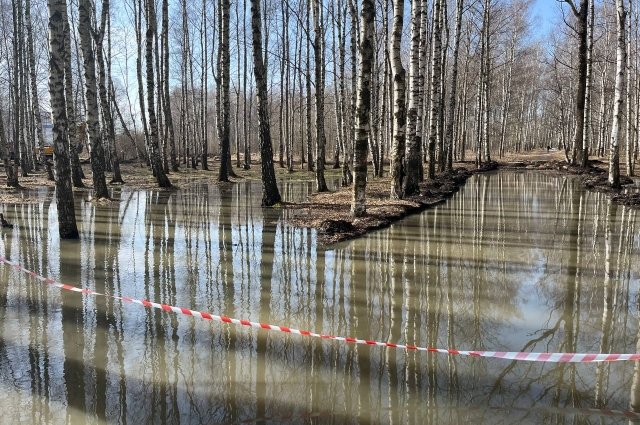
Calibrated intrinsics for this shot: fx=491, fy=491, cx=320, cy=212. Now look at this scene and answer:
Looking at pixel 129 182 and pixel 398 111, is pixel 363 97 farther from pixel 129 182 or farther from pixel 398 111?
pixel 129 182

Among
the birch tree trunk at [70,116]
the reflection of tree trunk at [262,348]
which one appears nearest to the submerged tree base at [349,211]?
the reflection of tree trunk at [262,348]

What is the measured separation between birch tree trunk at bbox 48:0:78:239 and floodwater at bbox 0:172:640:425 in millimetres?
554

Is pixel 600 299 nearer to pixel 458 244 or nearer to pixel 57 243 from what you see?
pixel 458 244

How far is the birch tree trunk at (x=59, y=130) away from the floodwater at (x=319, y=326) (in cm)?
55

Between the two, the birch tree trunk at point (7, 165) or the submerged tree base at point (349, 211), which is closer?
the submerged tree base at point (349, 211)

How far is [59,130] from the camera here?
10.4 metres

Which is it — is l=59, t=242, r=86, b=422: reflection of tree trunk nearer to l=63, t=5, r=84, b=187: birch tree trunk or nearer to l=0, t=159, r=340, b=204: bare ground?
l=0, t=159, r=340, b=204: bare ground

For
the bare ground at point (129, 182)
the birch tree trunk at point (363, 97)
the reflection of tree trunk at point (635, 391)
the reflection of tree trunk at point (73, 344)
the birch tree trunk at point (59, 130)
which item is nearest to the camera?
the reflection of tree trunk at point (635, 391)

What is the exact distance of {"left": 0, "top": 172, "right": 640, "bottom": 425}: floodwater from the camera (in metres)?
3.79

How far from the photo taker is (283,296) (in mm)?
6457

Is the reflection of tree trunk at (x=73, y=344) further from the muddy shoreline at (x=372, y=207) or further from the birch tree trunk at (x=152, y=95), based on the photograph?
the birch tree trunk at (x=152, y=95)

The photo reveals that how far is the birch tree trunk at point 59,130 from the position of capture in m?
10.2

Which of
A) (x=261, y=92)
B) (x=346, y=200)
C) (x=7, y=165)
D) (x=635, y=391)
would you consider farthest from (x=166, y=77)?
(x=635, y=391)

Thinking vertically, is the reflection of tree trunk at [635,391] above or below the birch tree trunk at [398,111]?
below
